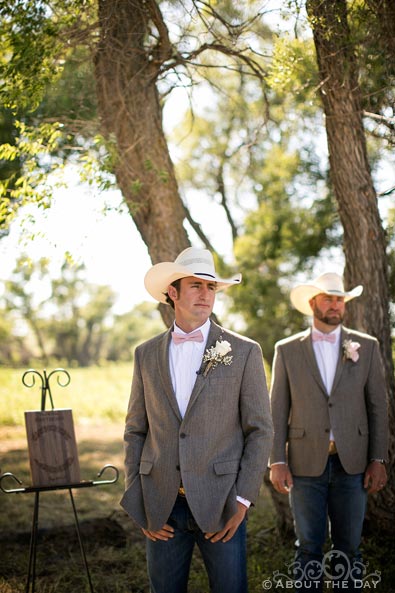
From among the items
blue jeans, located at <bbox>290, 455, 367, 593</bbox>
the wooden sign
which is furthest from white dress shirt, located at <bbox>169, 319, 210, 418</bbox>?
blue jeans, located at <bbox>290, 455, 367, 593</bbox>

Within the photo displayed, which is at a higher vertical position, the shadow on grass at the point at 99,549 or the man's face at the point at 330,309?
the man's face at the point at 330,309

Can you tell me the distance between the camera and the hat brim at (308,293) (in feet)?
15.4

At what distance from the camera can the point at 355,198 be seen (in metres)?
5.69

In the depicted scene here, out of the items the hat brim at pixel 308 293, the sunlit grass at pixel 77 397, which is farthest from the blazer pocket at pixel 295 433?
the sunlit grass at pixel 77 397

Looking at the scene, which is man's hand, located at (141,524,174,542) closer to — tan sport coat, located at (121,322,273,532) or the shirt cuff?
tan sport coat, located at (121,322,273,532)

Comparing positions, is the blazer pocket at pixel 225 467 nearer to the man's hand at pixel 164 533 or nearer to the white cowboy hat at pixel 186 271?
the man's hand at pixel 164 533

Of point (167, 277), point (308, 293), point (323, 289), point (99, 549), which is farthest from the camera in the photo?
point (99, 549)

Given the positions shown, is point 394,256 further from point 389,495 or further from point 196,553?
point 196,553

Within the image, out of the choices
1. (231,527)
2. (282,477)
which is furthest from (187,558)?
(282,477)

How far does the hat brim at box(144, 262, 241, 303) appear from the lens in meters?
3.62

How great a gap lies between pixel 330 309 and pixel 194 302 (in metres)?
1.40

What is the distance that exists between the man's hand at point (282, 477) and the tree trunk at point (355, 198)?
1.33 meters

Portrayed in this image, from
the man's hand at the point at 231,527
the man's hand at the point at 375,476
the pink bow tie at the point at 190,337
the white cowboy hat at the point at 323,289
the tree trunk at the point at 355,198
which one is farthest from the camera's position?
the tree trunk at the point at 355,198

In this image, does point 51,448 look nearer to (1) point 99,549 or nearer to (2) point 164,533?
(2) point 164,533
